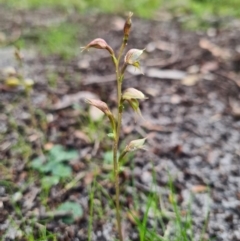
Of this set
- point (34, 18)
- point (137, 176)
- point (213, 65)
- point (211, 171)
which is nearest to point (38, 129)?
point (137, 176)

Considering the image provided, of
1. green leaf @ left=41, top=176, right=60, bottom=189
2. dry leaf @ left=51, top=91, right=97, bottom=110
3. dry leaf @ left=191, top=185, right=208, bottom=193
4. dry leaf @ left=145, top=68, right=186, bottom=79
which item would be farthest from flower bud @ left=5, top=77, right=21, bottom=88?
dry leaf @ left=191, top=185, right=208, bottom=193

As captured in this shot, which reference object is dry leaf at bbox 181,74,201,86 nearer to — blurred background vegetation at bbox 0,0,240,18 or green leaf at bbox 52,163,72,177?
green leaf at bbox 52,163,72,177

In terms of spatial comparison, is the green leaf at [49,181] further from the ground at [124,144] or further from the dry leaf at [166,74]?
the dry leaf at [166,74]

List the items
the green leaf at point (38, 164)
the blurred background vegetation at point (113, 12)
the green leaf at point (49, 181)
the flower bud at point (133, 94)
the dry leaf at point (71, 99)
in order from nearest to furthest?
the flower bud at point (133, 94) < the green leaf at point (49, 181) < the green leaf at point (38, 164) < the dry leaf at point (71, 99) < the blurred background vegetation at point (113, 12)

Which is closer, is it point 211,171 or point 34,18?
point 211,171

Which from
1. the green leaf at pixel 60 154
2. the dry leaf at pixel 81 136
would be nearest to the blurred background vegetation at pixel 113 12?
the dry leaf at pixel 81 136

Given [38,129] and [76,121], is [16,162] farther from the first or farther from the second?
[76,121]
